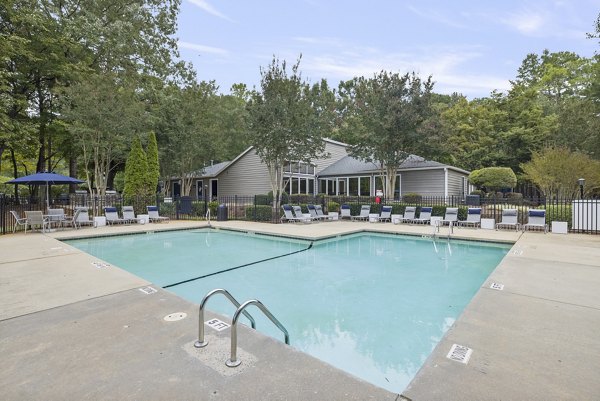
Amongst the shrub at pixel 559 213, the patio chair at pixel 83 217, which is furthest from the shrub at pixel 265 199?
the shrub at pixel 559 213

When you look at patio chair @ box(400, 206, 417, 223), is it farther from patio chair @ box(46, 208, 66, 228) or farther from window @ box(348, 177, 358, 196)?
patio chair @ box(46, 208, 66, 228)

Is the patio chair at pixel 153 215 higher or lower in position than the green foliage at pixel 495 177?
lower

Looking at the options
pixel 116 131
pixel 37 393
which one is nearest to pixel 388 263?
pixel 37 393

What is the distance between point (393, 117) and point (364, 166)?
17.1 feet

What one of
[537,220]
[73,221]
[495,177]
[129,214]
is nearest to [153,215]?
[129,214]

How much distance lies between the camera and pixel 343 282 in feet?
21.0

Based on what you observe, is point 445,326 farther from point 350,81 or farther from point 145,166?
point 350,81

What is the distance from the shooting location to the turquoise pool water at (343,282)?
3.83m

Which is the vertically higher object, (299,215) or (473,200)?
(473,200)

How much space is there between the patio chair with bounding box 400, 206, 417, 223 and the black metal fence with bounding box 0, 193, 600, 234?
55 centimetres

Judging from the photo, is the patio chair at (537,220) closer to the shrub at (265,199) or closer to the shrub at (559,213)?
the shrub at (559,213)

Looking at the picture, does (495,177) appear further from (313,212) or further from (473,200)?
(313,212)

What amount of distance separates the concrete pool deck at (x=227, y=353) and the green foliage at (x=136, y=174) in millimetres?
12090

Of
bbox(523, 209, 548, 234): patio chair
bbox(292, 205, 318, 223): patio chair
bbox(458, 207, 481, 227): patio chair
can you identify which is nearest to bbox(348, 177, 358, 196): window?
bbox(292, 205, 318, 223): patio chair
